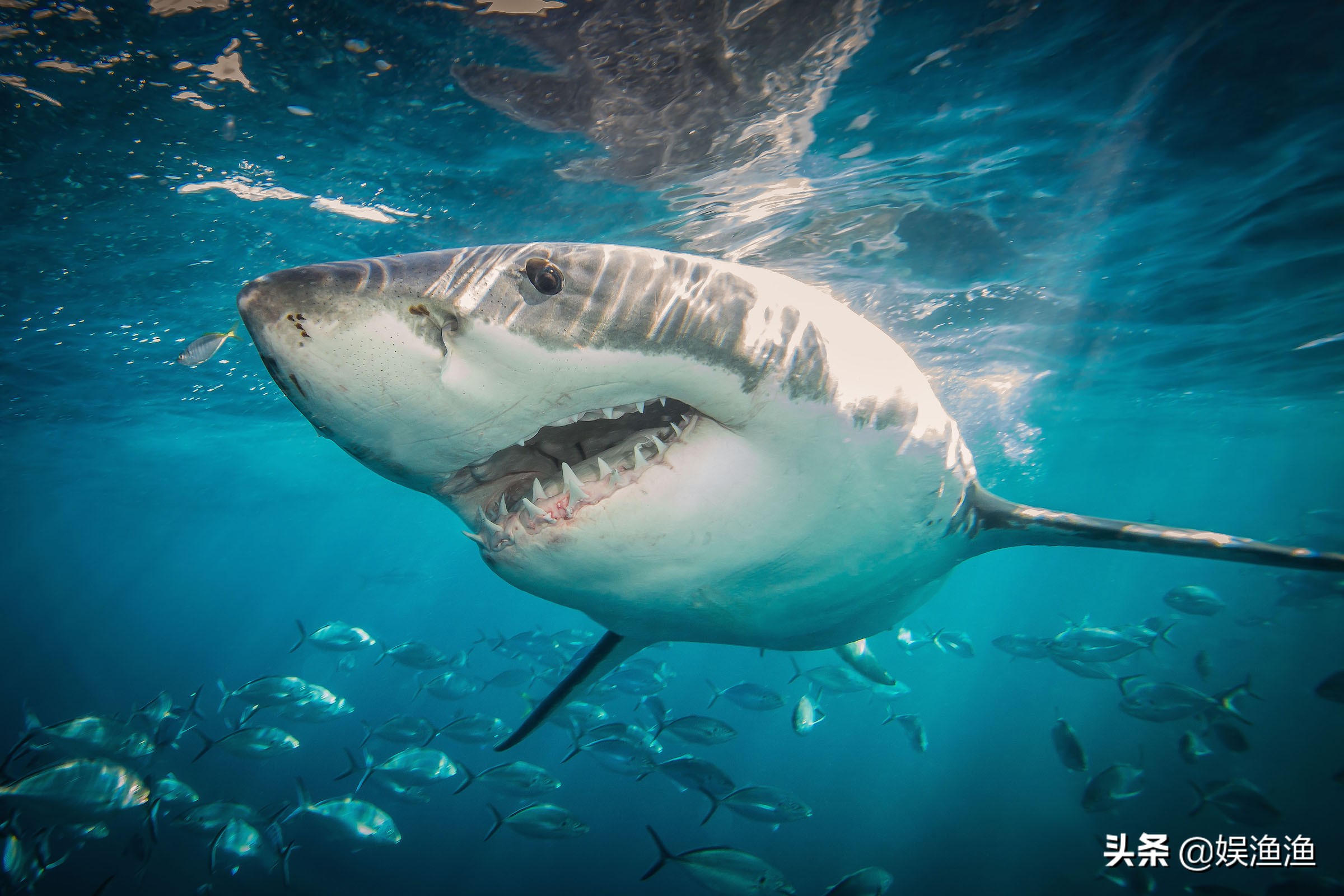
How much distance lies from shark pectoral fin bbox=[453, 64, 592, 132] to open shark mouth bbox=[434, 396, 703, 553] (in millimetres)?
5154

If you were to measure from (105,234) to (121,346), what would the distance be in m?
5.48

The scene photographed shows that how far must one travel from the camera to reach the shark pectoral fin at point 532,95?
578cm

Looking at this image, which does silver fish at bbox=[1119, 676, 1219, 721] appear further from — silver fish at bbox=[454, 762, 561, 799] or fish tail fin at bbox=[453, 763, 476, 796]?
fish tail fin at bbox=[453, 763, 476, 796]

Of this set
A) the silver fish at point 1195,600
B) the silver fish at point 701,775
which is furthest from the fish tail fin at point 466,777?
the silver fish at point 1195,600

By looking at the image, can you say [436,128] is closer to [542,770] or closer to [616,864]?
[542,770]

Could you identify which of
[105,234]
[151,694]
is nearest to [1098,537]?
[105,234]

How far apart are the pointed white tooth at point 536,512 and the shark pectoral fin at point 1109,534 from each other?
83.1 inches

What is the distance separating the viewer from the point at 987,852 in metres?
14.6

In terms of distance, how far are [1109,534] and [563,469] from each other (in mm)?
2690

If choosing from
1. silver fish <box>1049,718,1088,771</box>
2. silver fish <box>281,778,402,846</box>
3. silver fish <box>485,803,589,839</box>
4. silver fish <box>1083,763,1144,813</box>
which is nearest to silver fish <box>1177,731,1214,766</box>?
silver fish <box>1083,763,1144,813</box>

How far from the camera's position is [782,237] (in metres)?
9.36

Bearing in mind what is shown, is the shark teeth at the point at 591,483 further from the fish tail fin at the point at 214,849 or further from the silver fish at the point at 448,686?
the silver fish at the point at 448,686

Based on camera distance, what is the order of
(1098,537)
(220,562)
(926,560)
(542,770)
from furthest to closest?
(220,562) → (542,770) → (926,560) → (1098,537)

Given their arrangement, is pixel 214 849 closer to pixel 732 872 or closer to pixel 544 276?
pixel 732 872
